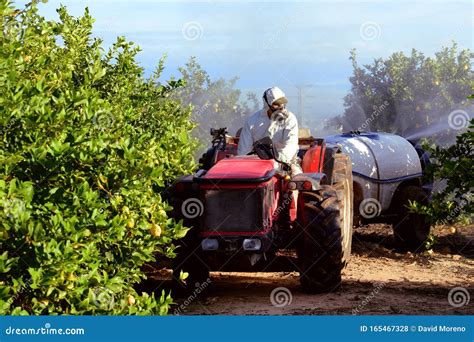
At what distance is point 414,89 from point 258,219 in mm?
14616

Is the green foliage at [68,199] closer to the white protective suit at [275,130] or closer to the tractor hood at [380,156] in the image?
the white protective suit at [275,130]

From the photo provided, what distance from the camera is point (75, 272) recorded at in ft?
20.9

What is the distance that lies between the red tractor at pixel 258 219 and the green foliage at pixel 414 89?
42.0 ft

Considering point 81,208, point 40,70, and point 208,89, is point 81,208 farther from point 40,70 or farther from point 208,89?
point 208,89

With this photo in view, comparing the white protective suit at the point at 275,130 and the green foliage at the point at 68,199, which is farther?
the white protective suit at the point at 275,130

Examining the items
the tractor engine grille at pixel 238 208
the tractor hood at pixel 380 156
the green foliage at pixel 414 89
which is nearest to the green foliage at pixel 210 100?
the green foliage at pixel 414 89

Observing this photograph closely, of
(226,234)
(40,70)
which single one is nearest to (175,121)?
(226,234)

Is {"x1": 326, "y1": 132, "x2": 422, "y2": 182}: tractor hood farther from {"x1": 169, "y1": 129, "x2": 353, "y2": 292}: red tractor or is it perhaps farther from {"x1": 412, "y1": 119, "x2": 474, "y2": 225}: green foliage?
{"x1": 169, "y1": 129, "x2": 353, "y2": 292}: red tractor

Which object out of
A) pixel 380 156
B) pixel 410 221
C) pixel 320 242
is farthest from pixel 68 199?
pixel 410 221

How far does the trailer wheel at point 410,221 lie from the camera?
15.1m

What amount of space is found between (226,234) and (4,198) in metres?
4.40

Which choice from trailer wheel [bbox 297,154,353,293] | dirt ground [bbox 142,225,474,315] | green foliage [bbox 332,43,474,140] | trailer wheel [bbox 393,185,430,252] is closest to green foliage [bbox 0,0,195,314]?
dirt ground [bbox 142,225,474,315]

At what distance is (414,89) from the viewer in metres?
23.7

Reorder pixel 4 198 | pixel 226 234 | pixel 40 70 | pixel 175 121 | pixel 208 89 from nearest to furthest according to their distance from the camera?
1. pixel 4 198
2. pixel 40 70
3. pixel 226 234
4. pixel 175 121
5. pixel 208 89
